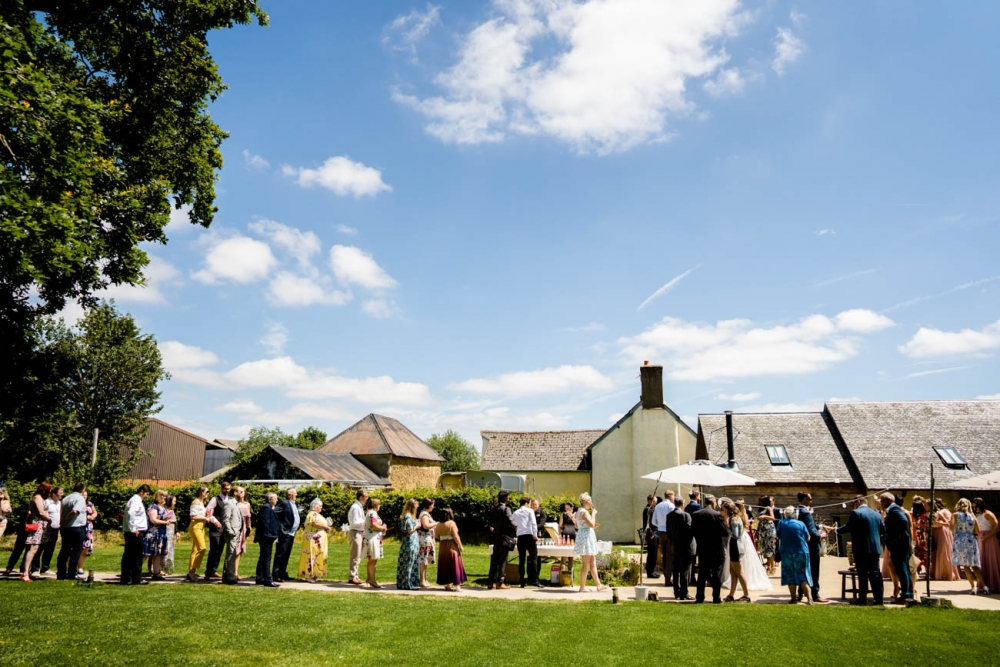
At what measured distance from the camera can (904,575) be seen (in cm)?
1101

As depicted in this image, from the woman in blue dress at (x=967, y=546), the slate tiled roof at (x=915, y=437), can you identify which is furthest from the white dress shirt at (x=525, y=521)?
the slate tiled roof at (x=915, y=437)

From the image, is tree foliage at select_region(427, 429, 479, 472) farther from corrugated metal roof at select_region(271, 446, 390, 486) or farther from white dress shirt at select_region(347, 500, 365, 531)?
white dress shirt at select_region(347, 500, 365, 531)

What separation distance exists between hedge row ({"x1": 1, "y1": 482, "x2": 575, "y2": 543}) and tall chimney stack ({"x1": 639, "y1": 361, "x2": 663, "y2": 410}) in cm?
887

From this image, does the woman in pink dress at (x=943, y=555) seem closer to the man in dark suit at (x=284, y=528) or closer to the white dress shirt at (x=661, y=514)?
the white dress shirt at (x=661, y=514)

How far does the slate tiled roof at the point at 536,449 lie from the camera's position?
35906 mm

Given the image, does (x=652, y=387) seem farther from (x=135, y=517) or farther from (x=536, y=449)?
(x=135, y=517)

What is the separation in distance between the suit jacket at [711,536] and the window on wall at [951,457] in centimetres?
1886

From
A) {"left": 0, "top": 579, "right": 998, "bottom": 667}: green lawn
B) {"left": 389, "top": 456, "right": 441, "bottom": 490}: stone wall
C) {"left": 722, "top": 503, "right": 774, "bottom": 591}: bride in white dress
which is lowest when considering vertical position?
{"left": 0, "top": 579, "right": 998, "bottom": 667}: green lawn

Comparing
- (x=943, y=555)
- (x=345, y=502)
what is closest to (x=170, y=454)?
(x=345, y=502)

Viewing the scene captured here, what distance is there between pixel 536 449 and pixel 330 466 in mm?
11513

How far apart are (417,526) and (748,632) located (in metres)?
6.29

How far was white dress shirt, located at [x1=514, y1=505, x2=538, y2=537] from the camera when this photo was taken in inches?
510

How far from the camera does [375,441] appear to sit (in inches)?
1587

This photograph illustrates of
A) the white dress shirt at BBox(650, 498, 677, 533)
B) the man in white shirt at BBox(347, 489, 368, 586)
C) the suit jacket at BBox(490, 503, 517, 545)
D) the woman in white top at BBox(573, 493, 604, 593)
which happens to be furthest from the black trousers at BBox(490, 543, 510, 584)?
the white dress shirt at BBox(650, 498, 677, 533)
